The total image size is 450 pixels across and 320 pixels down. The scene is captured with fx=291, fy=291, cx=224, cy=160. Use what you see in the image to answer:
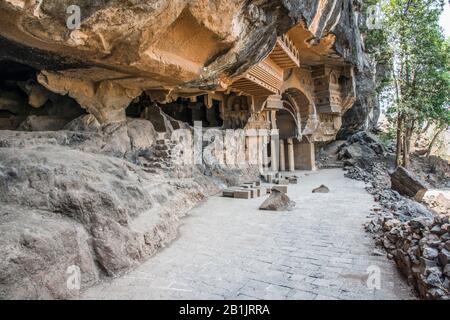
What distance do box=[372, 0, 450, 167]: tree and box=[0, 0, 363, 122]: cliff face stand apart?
5873 mm

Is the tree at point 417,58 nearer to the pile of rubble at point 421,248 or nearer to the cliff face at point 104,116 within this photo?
the cliff face at point 104,116

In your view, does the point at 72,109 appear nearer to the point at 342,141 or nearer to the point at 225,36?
the point at 225,36

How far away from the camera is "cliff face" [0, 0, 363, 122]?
168 inches

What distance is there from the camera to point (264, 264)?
3.39 m

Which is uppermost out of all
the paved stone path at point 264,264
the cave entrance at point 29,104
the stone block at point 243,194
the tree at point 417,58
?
the tree at point 417,58

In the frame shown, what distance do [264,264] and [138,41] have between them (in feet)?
13.7

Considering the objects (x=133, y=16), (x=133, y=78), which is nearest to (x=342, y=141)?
(x=133, y=78)

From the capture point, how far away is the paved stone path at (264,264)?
272 cm

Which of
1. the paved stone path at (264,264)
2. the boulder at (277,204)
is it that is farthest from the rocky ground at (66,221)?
the boulder at (277,204)

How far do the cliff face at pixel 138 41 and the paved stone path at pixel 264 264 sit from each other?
340 centimetres

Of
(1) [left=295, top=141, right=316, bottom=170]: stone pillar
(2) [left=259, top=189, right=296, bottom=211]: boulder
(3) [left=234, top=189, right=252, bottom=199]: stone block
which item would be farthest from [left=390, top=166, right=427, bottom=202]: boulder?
(1) [left=295, top=141, right=316, bottom=170]: stone pillar

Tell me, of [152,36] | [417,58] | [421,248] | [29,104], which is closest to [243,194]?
[152,36]

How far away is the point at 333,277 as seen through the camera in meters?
3.00

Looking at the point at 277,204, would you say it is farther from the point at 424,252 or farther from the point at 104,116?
the point at 104,116
